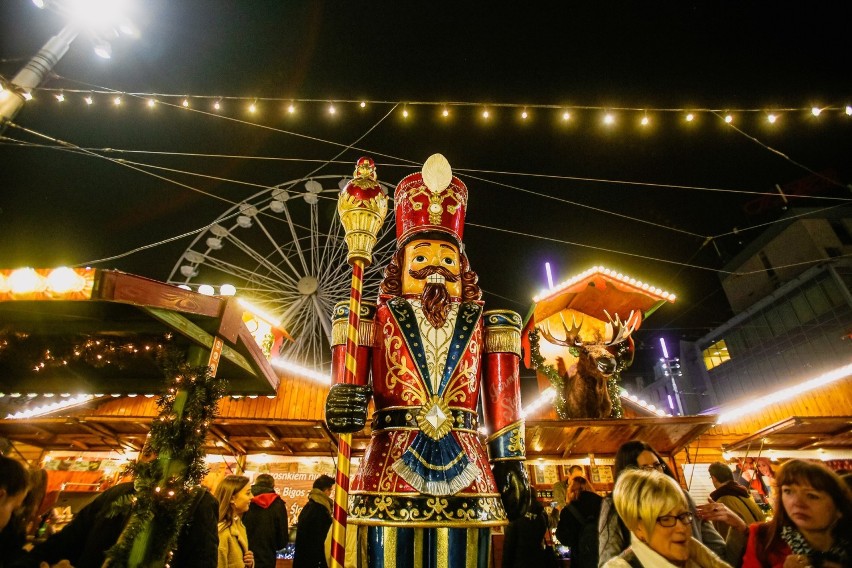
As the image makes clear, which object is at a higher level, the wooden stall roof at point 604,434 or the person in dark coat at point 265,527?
the wooden stall roof at point 604,434

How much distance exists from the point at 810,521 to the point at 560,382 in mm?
7769

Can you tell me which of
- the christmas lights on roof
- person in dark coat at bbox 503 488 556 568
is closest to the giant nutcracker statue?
person in dark coat at bbox 503 488 556 568

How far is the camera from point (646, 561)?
1.82 m

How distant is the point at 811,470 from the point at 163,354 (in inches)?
219

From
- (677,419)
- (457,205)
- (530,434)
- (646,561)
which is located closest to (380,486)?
(646,561)

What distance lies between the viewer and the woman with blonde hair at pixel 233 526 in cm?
388

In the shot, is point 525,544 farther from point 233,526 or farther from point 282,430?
point 282,430

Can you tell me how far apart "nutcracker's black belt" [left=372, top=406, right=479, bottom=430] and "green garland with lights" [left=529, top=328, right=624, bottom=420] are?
23.6 ft

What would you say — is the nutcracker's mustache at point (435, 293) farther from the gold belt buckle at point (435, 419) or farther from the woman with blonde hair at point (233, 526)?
the woman with blonde hair at point (233, 526)

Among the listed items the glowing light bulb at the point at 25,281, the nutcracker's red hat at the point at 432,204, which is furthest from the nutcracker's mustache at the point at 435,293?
the glowing light bulb at the point at 25,281

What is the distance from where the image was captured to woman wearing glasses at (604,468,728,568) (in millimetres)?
1831

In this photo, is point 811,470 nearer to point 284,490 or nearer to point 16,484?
point 16,484

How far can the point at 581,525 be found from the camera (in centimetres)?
382

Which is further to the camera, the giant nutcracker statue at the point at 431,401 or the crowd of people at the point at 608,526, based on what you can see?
the giant nutcracker statue at the point at 431,401
